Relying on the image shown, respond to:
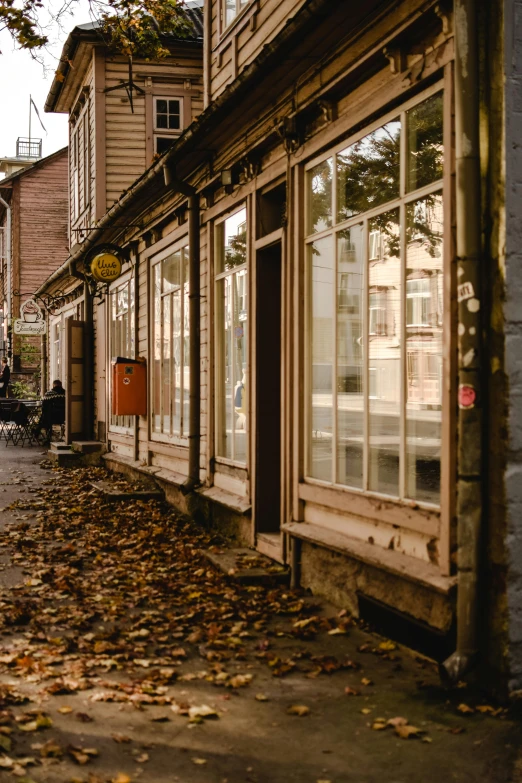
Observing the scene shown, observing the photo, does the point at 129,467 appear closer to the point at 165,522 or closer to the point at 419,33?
the point at 165,522

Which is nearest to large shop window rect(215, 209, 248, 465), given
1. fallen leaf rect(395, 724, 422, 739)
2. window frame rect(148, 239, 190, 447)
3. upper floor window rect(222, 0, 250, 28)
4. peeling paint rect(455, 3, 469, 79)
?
window frame rect(148, 239, 190, 447)

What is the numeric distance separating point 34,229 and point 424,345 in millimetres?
34880

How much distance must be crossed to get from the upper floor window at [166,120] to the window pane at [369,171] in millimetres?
12590

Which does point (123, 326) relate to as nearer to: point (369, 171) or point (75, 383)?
point (75, 383)

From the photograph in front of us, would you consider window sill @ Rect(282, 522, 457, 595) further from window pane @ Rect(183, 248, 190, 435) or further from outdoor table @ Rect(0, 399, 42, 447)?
outdoor table @ Rect(0, 399, 42, 447)

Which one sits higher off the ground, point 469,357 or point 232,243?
point 232,243

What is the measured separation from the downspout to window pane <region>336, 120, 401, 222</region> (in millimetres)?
4135

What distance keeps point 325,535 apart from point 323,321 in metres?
1.74

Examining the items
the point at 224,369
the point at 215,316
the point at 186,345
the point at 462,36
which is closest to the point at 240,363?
the point at 224,369

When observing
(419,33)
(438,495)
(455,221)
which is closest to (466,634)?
(438,495)

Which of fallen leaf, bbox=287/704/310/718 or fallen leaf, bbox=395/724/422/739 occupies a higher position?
fallen leaf, bbox=395/724/422/739

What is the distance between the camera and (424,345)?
6.04m

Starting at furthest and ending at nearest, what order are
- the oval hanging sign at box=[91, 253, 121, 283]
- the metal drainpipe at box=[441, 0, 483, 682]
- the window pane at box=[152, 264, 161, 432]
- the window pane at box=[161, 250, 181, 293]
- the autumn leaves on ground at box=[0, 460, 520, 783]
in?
1. the oval hanging sign at box=[91, 253, 121, 283]
2. the window pane at box=[152, 264, 161, 432]
3. the window pane at box=[161, 250, 181, 293]
4. the metal drainpipe at box=[441, 0, 483, 682]
5. the autumn leaves on ground at box=[0, 460, 520, 783]

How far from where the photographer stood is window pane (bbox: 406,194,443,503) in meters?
5.84
